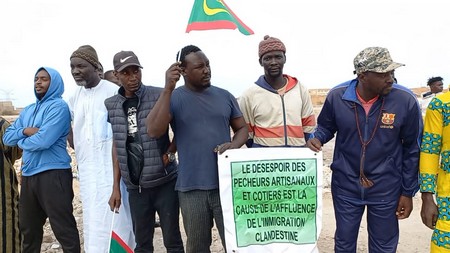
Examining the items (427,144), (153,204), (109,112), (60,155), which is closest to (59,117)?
(60,155)

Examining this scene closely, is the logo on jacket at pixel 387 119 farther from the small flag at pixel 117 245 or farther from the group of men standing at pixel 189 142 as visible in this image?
the small flag at pixel 117 245

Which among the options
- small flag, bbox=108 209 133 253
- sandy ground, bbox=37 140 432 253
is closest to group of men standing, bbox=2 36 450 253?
small flag, bbox=108 209 133 253

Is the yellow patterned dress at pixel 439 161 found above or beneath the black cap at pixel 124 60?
beneath

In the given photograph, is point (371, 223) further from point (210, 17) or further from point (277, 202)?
point (210, 17)

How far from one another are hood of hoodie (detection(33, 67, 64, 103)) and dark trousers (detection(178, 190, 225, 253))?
1907 millimetres

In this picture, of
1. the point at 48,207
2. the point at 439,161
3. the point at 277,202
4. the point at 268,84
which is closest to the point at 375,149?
the point at 439,161

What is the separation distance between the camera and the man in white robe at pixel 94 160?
13.5 feet

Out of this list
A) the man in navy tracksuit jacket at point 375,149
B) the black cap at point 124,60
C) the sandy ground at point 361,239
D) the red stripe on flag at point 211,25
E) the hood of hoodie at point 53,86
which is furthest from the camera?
the sandy ground at point 361,239

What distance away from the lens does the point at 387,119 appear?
325 centimetres

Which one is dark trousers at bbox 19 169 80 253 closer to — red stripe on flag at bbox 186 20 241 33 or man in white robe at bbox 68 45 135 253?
man in white robe at bbox 68 45 135 253

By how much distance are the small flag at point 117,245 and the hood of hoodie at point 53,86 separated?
1609 mm

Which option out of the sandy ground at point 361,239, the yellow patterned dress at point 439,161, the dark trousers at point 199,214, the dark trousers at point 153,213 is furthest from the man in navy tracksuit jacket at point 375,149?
the sandy ground at point 361,239

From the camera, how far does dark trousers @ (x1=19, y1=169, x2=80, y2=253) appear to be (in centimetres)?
405

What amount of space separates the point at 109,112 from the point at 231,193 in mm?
1424
